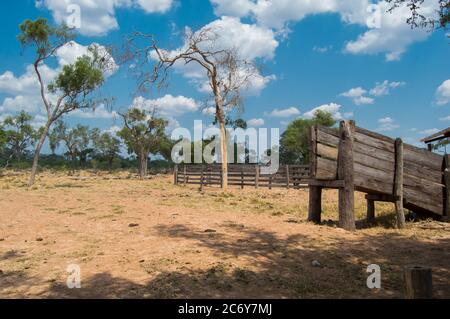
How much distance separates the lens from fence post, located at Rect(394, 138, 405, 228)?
9.41 m

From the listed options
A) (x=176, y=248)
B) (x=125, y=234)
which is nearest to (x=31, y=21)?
(x=125, y=234)

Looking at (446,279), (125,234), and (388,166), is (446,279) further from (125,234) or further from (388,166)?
(125,234)

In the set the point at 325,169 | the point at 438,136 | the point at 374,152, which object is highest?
the point at 438,136

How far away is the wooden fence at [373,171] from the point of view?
356 inches

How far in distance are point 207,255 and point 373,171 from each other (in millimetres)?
5115

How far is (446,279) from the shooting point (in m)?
5.30

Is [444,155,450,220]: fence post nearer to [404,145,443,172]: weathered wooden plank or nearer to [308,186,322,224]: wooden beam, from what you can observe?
[404,145,443,172]: weathered wooden plank

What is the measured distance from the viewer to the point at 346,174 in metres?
8.96

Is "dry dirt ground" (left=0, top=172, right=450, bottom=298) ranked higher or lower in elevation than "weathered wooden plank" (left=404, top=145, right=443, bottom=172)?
lower

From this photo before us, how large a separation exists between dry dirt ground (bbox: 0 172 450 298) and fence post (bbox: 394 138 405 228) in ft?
1.21

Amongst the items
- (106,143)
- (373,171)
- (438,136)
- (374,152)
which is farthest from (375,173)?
(106,143)

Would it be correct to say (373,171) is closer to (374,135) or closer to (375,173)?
(375,173)

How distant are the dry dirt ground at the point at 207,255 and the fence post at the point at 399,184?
369 millimetres

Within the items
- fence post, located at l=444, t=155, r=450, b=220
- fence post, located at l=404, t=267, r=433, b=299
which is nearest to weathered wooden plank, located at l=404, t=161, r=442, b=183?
fence post, located at l=444, t=155, r=450, b=220
